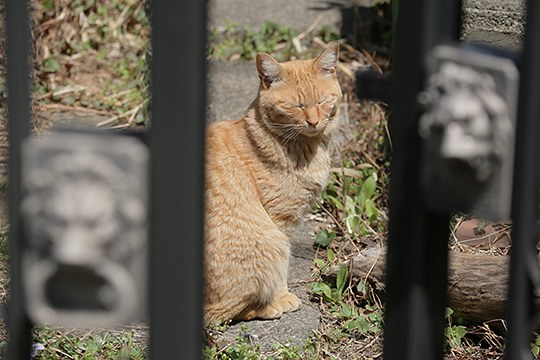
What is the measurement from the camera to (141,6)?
25.8 ft

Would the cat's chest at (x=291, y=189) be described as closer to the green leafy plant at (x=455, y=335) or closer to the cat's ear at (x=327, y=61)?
the cat's ear at (x=327, y=61)

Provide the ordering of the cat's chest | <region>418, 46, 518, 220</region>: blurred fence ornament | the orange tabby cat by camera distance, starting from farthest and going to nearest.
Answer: the cat's chest → the orange tabby cat → <region>418, 46, 518, 220</region>: blurred fence ornament

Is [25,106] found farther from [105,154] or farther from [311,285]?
[311,285]

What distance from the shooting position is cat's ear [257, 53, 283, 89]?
15.9ft

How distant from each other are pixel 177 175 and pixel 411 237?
1.13 ft

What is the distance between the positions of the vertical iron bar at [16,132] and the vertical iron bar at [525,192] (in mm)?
702

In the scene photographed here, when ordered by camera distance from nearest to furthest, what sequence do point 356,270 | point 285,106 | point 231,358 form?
point 231,358
point 356,270
point 285,106

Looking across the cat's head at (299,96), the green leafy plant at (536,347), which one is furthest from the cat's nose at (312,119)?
the green leafy plant at (536,347)

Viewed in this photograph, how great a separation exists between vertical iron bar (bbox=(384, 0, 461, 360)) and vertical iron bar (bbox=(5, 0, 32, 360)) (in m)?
0.54

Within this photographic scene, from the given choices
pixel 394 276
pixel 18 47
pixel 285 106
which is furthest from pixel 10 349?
pixel 285 106

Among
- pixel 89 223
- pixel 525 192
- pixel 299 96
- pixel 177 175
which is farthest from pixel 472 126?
pixel 299 96

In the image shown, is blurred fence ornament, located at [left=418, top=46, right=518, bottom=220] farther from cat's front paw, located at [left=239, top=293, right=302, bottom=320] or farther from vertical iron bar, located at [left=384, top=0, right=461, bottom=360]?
cat's front paw, located at [left=239, top=293, right=302, bottom=320]

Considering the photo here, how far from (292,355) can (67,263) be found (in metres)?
2.56

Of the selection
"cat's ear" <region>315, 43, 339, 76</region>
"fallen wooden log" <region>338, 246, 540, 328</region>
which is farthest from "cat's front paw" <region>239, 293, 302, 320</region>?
"cat's ear" <region>315, 43, 339, 76</region>
